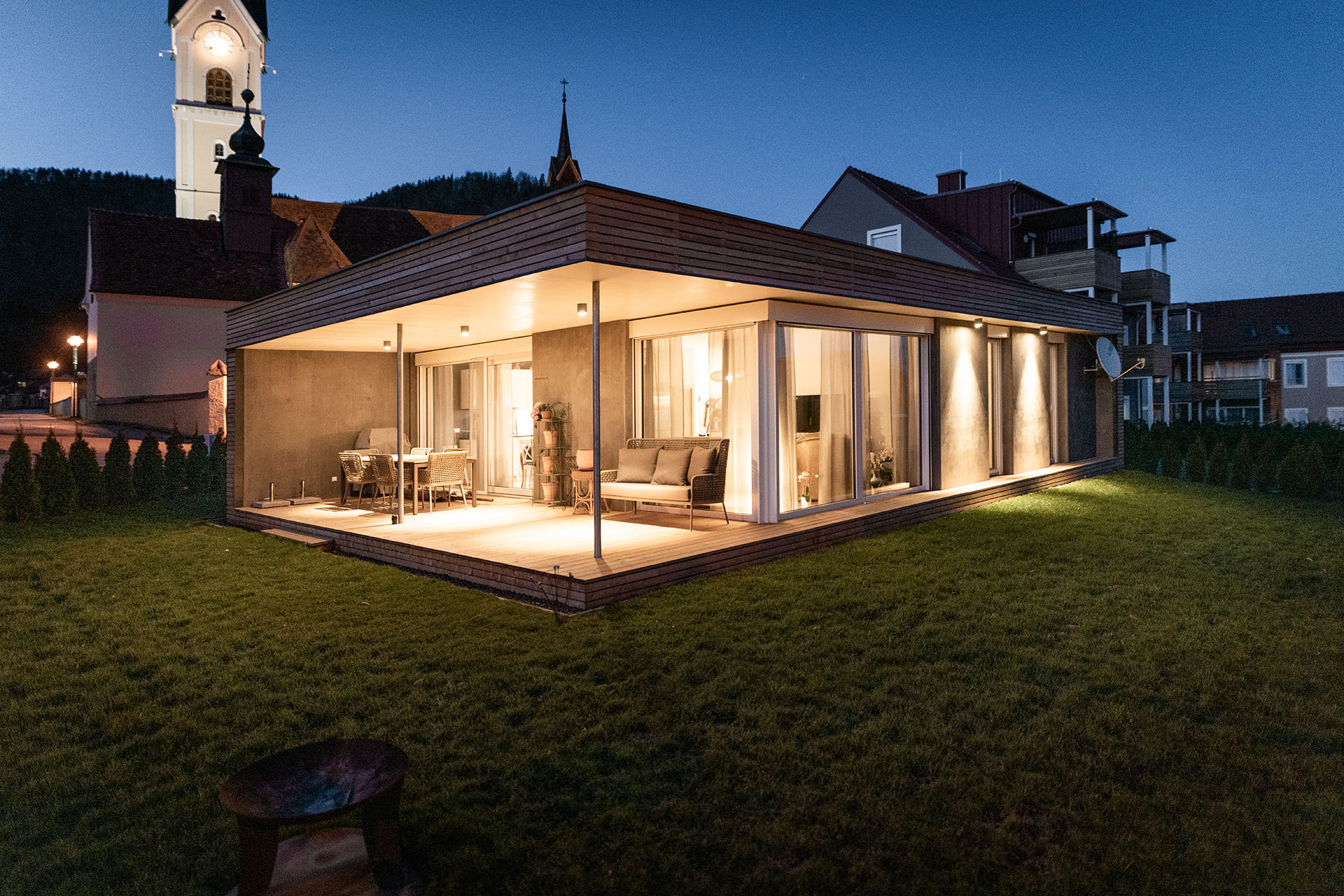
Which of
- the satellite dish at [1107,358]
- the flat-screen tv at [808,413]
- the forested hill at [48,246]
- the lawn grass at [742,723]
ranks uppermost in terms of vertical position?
the forested hill at [48,246]

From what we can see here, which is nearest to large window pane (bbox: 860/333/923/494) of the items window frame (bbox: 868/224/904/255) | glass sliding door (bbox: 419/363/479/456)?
glass sliding door (bbox: 419/363/479/456)

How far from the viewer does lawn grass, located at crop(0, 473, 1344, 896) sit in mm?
2752

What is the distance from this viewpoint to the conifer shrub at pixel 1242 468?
46.4 feet

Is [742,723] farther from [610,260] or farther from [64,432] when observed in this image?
[64,432]

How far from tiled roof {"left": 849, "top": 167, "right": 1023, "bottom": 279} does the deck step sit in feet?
51.2

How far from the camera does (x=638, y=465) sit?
9.08m

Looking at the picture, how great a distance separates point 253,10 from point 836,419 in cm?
4480

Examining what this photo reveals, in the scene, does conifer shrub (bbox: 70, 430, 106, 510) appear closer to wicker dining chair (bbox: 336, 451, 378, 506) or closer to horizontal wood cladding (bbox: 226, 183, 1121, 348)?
horizontal wood cladding (bbox: 226, 183, 1121, 348)

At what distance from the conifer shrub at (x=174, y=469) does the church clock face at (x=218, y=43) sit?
3311 centimetres

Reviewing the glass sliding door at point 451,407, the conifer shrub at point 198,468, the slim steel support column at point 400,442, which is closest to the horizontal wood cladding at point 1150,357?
the glass sliding door at point 451,407

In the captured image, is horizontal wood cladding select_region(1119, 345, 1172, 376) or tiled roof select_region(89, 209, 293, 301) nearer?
horizontal wood cladding select_region(1119, 345, 1172, 376)

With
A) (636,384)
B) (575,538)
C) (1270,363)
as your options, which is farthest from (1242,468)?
(1270,363)

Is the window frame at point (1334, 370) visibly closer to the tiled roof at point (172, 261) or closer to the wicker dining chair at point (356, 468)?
the wicker dining chair at point (356, 468)

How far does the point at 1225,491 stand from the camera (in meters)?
12.9
